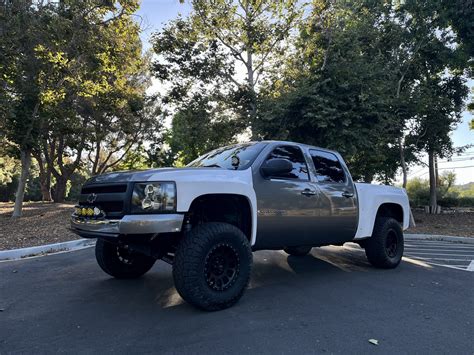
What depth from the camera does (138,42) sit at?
15.7m

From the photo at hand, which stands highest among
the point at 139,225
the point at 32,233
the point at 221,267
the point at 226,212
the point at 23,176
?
the point at 23,176

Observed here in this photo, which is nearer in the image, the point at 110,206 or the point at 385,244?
the point at 110,206

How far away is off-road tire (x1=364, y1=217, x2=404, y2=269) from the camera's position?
611 centimetres

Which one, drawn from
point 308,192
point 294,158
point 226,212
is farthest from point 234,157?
point 308,192

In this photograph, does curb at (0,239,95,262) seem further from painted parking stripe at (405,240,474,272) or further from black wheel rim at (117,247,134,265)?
painted parking stripe at (405,240,474,272)

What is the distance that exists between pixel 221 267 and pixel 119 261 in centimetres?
185

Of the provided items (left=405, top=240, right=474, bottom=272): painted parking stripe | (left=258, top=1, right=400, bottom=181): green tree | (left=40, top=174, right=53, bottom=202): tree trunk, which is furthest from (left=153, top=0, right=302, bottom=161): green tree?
(left=40, top=174, right=53, bottom=202): tree trunk

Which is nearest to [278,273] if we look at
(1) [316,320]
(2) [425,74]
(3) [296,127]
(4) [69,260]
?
(1) [316,320]

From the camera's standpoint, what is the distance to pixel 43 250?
7793mm

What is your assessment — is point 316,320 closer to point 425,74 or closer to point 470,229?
point 470,229

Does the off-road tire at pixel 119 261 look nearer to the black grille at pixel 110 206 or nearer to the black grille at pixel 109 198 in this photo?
the black grille at pixel 109 198

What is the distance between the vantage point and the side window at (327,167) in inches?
216

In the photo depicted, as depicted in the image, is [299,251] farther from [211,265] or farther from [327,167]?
[211,265]

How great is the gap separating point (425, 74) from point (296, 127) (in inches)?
346
